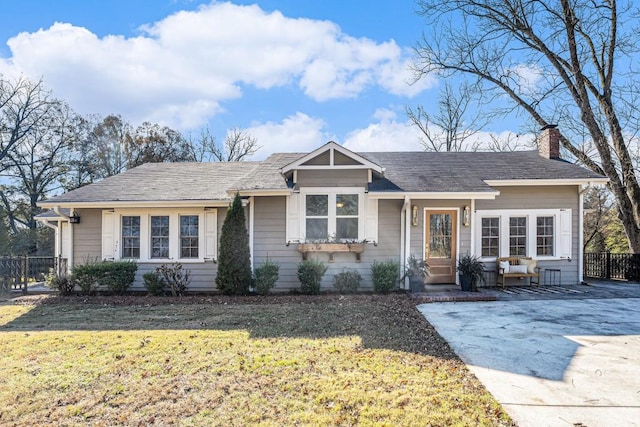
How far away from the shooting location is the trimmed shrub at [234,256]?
28.7 ft

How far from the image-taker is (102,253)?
986 cm

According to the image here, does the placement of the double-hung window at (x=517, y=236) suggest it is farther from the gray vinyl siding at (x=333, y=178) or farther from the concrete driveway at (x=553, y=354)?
the gray vinyl siding at (x=333, y=178)

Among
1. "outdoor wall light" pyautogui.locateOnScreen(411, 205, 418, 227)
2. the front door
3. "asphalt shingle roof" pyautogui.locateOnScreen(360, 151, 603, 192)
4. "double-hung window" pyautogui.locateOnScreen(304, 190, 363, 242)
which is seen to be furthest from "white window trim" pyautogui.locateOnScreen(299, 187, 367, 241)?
the front door

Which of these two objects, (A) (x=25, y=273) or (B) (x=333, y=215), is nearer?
(B) (x=333, y=215)

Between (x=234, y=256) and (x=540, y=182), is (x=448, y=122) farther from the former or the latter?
(x=234, y=256)

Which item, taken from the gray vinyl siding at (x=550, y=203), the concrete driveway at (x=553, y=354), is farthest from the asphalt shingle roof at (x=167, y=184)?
→ the gray vinyl siding at (x=550, y=203)

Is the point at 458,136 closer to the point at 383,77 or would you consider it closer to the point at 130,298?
the point at 383,77

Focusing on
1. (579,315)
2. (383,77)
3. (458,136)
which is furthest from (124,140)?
(579,315)

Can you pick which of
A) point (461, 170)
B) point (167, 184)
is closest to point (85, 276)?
point (167, 184)

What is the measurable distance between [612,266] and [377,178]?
9.71 meters

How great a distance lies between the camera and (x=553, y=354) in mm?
4645

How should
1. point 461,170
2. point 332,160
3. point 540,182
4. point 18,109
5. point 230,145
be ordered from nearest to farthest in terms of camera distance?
1. point 332,160
2. point 540,182
3. point 461,170
4. point 18,109
5. point 230,145

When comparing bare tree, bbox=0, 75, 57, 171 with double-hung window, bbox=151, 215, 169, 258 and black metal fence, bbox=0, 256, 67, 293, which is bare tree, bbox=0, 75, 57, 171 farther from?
double-hung window, bbox=151, 215, 169, 258

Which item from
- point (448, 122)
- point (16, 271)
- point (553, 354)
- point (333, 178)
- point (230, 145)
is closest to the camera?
point (553, 354)
